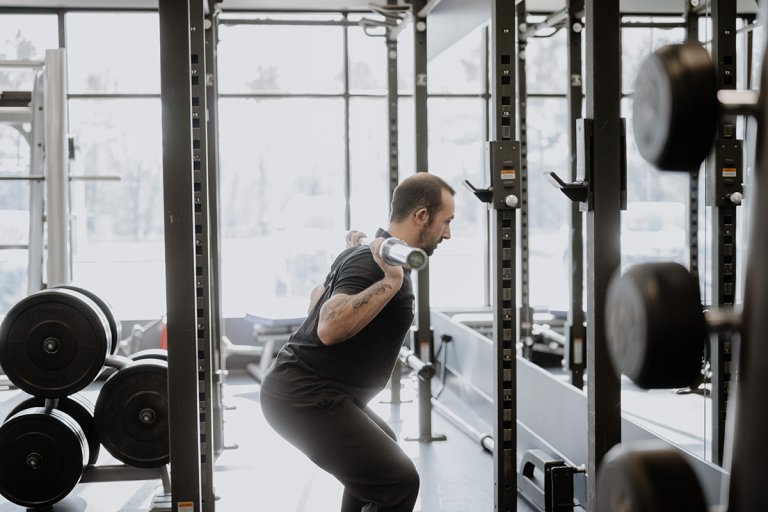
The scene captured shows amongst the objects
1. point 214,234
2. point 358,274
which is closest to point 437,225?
point 358,274

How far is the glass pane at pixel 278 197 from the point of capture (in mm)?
7934

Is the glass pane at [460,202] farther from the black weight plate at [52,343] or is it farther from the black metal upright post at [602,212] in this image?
the black metal upright post at [602,212]

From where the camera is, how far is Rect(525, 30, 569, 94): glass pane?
8.38 metres

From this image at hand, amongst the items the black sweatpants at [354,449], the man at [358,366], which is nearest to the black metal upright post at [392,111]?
the man at [358,366]

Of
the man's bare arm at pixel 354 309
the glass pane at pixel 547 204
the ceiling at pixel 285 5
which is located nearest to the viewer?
the man's bare arm at pixel 354 309

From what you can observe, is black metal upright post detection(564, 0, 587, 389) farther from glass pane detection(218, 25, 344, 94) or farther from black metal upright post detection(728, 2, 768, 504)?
black metal upright post detection(728, 2, 768, 504)

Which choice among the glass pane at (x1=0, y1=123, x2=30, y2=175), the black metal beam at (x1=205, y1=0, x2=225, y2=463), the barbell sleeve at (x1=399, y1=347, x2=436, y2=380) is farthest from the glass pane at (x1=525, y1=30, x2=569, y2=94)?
the glass pane at (x1=0, y1=123, x2=30, y2=175)

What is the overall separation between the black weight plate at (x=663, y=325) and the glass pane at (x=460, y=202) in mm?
6585

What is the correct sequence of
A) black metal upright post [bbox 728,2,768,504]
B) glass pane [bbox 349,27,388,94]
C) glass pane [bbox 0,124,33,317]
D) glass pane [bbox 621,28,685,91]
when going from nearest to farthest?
black metal upright post [bbox 728,2,768,504] < glass pane [bbox 0,124,33,317] < glass pane [bbox 349,27,388,94] < glass pane [bbox 621,28,685,91]

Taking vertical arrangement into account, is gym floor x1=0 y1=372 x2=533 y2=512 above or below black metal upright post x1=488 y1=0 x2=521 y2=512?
below

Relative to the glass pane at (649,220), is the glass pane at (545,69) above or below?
above

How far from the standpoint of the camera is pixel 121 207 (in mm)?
8047

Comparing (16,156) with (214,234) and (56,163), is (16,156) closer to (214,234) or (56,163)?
(56,163)

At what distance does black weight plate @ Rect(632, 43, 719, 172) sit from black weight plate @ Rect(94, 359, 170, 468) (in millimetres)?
2743
